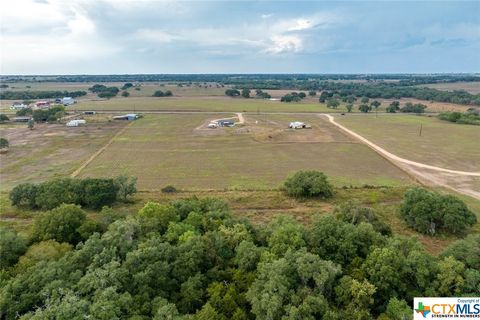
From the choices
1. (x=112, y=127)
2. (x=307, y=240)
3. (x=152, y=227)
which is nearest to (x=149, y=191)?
(x=152, y=227)

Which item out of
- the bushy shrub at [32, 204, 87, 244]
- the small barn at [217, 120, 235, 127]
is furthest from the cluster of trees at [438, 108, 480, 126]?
the bushy shrub at [32, 204, 87, 244]

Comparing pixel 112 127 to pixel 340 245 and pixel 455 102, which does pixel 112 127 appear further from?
pixel 455 102

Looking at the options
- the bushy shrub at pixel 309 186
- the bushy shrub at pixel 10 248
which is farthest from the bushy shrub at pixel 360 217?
the bushy shrub at pixel 10 248

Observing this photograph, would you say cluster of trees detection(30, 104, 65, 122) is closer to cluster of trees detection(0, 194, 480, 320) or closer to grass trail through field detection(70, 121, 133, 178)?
grass trail through field detection(70, 121, 133, 178)

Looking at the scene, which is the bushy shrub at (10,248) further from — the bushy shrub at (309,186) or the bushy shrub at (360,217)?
the bushy shrub at (309,186)

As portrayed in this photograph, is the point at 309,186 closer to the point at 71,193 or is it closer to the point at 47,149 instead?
the point at 71,193
